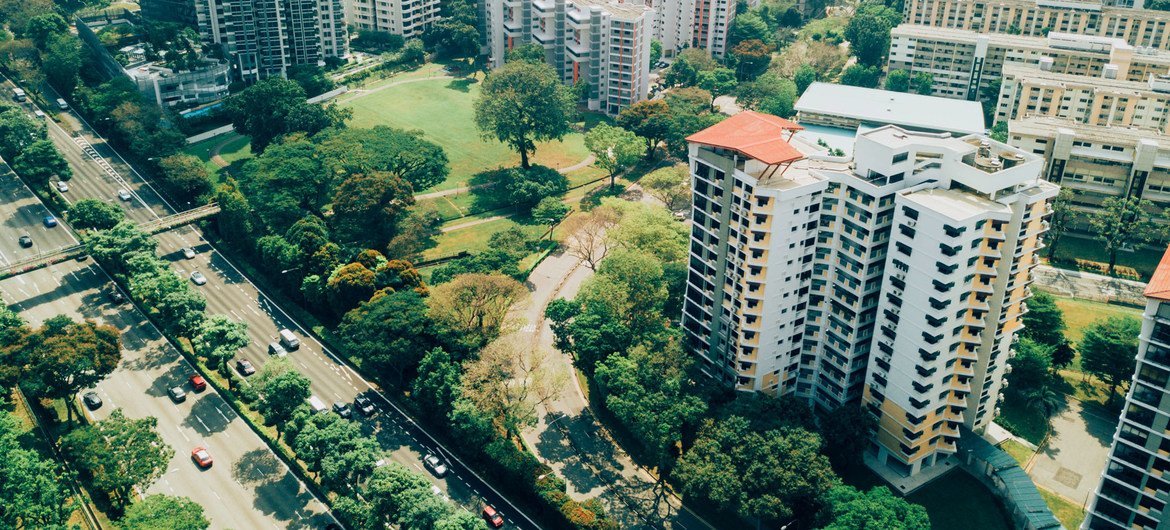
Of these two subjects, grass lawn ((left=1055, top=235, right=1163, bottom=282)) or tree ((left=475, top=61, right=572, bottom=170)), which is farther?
tree ((left=475, top=61, right=572, bottom=170))

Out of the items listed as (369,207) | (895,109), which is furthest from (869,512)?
(895,109)

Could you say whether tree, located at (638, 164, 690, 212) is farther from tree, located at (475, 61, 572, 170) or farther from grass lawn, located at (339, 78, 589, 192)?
grass lawn, located at (339, 78, 589, 192)

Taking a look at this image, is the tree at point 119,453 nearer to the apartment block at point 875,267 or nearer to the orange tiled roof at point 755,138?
the apartment block at point 875,267

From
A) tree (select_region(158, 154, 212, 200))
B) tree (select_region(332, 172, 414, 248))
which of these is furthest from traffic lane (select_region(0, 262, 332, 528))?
tree (select_region(332, 172, 414, 248))

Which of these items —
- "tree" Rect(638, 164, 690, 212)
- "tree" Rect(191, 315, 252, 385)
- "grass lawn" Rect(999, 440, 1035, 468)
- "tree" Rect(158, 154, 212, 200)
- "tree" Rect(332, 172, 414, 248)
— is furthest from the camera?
"tree" Rect(158, 154, 212, 200)

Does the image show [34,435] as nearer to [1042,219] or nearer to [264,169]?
[264,169]

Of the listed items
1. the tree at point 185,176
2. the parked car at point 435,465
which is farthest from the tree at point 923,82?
the tree at point 185,176

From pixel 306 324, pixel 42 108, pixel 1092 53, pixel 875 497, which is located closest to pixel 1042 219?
pixel 875 497
